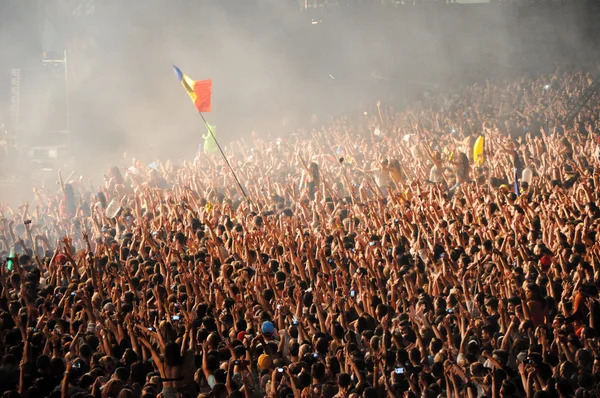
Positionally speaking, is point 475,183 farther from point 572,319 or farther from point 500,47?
point 500,47

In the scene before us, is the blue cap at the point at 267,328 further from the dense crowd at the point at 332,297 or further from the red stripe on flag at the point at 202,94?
the red stripe on flag at the point at 202,94

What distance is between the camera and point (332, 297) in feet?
20.3

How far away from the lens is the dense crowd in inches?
193

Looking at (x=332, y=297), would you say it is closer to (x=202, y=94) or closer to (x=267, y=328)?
(x=267, y=328)

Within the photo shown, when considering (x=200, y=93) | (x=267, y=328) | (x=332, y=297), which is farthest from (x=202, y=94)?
(x=267, y=328)

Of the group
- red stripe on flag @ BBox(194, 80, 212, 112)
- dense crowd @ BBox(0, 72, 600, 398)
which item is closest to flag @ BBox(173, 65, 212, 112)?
red stripe on flag @ BBox(194, 80, 212, 112)

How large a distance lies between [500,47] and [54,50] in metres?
12.7

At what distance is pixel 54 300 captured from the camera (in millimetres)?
6551

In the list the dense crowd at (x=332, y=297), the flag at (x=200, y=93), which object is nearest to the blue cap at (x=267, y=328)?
the dense crowd at (x=332, y=297)

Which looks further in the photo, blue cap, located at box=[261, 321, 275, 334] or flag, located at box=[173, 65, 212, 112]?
flag, located at box=[173, 65, 212, 112]

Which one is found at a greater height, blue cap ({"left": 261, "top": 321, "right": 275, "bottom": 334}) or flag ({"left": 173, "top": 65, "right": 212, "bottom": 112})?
→ flag ({"left": 173, "top": 65, "right": 212, "bottom": 112})

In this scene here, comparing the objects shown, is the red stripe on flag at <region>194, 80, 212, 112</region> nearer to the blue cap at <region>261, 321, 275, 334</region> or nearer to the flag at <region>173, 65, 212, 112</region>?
the flag at <region>173, 65, 212, 112</region>

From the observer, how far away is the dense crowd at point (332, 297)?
4898 mm

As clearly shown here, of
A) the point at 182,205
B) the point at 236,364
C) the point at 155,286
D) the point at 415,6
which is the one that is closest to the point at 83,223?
the point at 182,205
